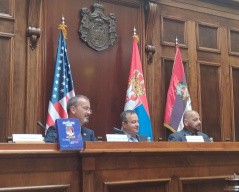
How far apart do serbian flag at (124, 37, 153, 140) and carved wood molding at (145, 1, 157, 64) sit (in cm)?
24

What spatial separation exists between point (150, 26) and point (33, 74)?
62.1 inches

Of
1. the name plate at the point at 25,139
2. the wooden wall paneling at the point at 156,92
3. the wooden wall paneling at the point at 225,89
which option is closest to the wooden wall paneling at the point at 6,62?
the name plate at the point at 25,139

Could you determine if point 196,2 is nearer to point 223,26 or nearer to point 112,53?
point 223,26

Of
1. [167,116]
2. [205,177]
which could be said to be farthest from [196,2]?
[205,177]

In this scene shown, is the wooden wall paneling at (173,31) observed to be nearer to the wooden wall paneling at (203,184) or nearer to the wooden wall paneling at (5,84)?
the wooden wall paneling at (5,84)

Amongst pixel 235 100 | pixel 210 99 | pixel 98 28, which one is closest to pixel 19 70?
pixel 98 28

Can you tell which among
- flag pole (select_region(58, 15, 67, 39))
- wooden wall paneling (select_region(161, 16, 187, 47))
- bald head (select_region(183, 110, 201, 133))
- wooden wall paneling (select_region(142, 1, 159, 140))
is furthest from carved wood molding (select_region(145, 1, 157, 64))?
flag pole (select_region(58, 15, 67, 39))

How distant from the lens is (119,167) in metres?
2.30

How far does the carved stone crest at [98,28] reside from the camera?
415 cm

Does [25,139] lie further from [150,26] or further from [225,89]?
[225,89]

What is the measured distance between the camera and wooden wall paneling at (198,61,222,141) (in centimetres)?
486

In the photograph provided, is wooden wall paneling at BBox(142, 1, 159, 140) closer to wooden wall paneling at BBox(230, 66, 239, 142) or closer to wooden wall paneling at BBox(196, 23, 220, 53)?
wooden wall paneling at BBox(196, 23, 220, 53)

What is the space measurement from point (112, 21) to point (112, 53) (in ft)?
1.19

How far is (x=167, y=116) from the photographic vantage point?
175 inches
